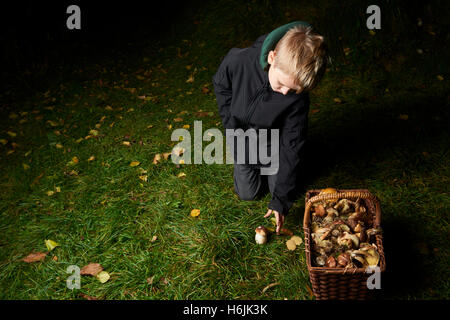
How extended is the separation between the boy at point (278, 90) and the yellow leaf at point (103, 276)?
123 centimetres

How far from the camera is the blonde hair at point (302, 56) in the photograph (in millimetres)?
1585

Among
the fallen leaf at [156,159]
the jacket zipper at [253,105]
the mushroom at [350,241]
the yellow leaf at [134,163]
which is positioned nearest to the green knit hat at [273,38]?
the jacket zipper at [253,105]

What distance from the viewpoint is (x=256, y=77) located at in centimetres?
199

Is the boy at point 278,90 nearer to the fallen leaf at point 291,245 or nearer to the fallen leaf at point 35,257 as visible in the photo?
the fallen leaf at point 291,245

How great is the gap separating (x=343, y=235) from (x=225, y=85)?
1.32 meters

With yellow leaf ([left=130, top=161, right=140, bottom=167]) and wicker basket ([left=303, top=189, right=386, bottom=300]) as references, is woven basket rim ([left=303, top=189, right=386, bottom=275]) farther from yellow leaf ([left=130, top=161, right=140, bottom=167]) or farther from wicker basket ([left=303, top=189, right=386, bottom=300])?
yellow leaf ([left=130, top=161, right=140, bottom=167])

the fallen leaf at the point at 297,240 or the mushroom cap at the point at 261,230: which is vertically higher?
the mushroom cap at the point at 261,230

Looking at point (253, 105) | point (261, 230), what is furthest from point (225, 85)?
point (261, 230)

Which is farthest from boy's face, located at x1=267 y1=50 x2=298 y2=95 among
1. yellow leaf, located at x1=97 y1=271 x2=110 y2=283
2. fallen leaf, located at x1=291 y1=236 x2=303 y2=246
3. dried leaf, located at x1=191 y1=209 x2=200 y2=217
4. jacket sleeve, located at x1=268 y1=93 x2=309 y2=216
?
yellow leaf, located at x1=97 y1=271 x2=110 y2=283

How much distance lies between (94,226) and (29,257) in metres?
0.50

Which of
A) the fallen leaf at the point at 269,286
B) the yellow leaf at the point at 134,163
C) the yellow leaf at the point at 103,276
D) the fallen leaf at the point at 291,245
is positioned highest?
the yellow leaf at the point at 134,163

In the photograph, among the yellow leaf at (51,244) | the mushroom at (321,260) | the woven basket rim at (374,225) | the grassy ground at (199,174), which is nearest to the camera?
A: the woven basket rim at (374,225)

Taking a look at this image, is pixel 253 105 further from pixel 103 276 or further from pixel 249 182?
pixel 103 276
